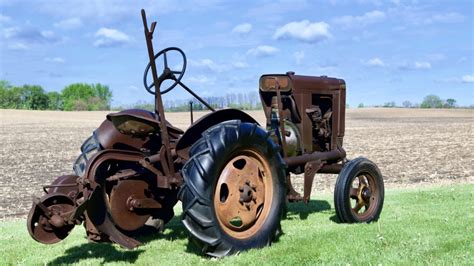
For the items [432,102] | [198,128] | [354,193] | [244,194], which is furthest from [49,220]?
[432,102]

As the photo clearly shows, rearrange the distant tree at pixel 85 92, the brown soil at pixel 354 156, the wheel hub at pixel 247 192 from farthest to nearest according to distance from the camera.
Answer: the distant tree at pixel 85 92
the brown soil at pixel 354 156
the wheel hub at pixel 247 192

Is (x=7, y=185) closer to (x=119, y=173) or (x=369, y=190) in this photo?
(x=119, y=173)

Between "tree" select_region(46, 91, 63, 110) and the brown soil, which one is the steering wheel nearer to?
the brown soil

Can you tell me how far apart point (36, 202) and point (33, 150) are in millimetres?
18596

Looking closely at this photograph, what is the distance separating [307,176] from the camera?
23.9 ft

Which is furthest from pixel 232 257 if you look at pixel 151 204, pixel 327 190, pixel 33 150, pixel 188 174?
pixel 33 150

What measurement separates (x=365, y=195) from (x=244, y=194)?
221cm

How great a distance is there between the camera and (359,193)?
7148 mm

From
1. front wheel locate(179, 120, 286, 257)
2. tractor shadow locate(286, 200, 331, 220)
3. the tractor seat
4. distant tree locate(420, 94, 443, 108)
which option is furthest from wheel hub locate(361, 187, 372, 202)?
distant tree locate(420, 94, 443, 108)

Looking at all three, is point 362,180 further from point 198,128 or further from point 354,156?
point 354,156

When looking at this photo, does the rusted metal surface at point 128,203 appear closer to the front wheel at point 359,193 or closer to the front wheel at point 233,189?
the front wheel at point 233,189

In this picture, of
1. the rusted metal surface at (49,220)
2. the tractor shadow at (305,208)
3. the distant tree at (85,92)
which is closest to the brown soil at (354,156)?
the tractor shadow at (305,208)

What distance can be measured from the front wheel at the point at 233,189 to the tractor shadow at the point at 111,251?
0.57 meters

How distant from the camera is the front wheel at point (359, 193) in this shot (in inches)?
270
